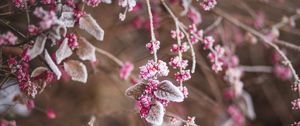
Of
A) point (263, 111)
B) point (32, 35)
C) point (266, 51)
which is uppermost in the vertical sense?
point (266, 51)

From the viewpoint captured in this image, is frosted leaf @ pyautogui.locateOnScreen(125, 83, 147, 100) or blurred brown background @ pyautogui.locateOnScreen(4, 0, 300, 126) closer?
frosted leaf @ pyautogui.locateOnScreen(125, 83, 147, 100)

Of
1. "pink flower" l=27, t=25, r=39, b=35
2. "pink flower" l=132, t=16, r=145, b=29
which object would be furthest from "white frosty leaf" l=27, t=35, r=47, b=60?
"pink flower" l=132, t=16, r=145, b=29

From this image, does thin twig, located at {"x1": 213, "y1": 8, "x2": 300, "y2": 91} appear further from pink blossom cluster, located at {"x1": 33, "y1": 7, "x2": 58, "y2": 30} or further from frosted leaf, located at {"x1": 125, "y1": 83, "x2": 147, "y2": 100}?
pink blossom cluster, located at {"x1": 33, "y1": 7, "x2": 58, "y2": 30}

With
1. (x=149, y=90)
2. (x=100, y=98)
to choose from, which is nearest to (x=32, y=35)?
(x=149, y=90)

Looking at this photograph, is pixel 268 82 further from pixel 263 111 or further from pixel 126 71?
pixel 126 71

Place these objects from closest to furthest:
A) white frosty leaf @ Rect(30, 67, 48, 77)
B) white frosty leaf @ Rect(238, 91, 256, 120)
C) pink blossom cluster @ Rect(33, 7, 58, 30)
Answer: pink blossom cluster @ Rect(33, 7, 58, 30) → white frosty leaf @ Rect(30, 67, 48, 77) → white frosty leaf @ Rect(238, 91, 256, 120)
